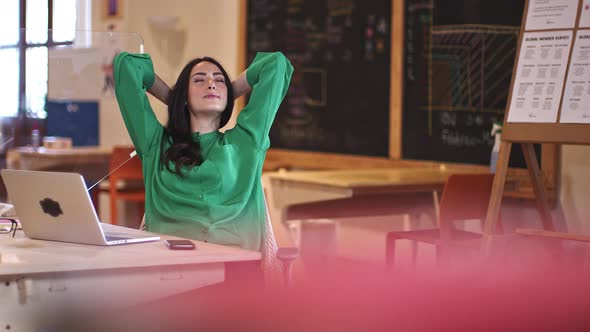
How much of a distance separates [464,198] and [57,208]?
7.15ft

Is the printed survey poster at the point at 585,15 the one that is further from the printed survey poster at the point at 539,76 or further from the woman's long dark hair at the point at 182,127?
the woman's long dark hair at the point at 182,127

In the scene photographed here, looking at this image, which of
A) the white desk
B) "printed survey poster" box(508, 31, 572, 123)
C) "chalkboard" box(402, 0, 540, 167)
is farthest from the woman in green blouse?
"chalkboard" box(402, 0, 540, 167)

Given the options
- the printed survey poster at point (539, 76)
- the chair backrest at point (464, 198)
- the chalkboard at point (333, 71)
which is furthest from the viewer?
the chalkboard at point (333, 71)

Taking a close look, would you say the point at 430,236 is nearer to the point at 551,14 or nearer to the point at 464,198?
the point at 464,198

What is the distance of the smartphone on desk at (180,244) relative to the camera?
245 cm

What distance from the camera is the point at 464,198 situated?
414cm

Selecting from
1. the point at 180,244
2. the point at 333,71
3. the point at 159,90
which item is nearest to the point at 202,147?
the point at 159,90

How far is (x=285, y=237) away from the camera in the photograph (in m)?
5.02

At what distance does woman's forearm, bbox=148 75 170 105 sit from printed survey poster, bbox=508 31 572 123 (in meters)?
1.60

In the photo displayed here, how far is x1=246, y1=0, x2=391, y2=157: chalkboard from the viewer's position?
573cm

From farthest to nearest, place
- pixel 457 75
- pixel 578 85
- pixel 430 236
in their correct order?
pixel 457 75 < pixel 430 236 < pixel 578 85

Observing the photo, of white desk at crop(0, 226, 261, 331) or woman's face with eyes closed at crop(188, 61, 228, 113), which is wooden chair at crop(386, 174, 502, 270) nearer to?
woman's face with eyes closed at crop(188, 61, 228, 113)

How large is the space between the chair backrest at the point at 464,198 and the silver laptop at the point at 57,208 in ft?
5.80

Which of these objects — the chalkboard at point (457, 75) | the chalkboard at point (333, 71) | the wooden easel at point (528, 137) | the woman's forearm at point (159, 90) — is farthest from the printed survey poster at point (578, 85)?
the chalkboard at point (333, 71)
